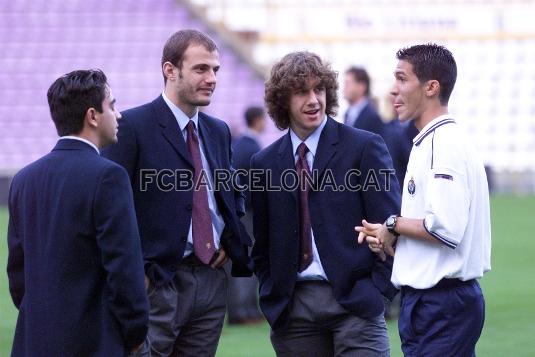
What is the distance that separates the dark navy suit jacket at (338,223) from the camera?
500 cm

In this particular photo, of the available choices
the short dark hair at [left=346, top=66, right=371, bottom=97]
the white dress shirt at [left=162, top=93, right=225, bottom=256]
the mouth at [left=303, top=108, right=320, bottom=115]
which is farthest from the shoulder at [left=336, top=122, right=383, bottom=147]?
the short dark hair at [left=346, top=66, right=371, bottom=97]

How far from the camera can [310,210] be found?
5.09 m

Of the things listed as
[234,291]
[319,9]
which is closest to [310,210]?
[234,291]

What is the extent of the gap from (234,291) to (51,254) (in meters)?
5.85

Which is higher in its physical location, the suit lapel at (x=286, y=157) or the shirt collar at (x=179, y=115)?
the shirt collar at (x=179, y=115)

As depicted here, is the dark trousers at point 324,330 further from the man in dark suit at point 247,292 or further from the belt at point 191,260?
the man in dark suit at point 247,292

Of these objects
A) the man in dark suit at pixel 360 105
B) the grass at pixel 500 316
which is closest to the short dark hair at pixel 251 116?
the man in dark suit at pixel 360 105

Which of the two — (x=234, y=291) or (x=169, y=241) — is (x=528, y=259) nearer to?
(x=234, y=291)

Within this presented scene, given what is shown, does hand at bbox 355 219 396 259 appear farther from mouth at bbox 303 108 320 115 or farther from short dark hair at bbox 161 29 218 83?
short dark hair at bbox 161 29 218 83

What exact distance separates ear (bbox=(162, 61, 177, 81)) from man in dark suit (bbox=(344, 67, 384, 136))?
4.47 metres

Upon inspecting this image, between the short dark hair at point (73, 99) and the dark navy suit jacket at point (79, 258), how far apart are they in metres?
0.07

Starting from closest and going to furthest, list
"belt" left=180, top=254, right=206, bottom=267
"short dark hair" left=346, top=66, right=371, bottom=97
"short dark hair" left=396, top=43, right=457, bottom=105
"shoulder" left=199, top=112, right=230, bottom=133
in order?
"short dark hair" left=396, top=43, right=457, bottom=105, "belt" left=180, top=254, right=206, bottom=267, "shoulder" left=199, top=112, right=230, bottom=133, "short dark hair" left=346, top=66, right=371, bottom=97

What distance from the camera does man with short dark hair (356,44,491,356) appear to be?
4.39 meters

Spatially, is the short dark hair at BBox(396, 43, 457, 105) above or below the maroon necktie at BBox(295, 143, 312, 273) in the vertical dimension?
above
